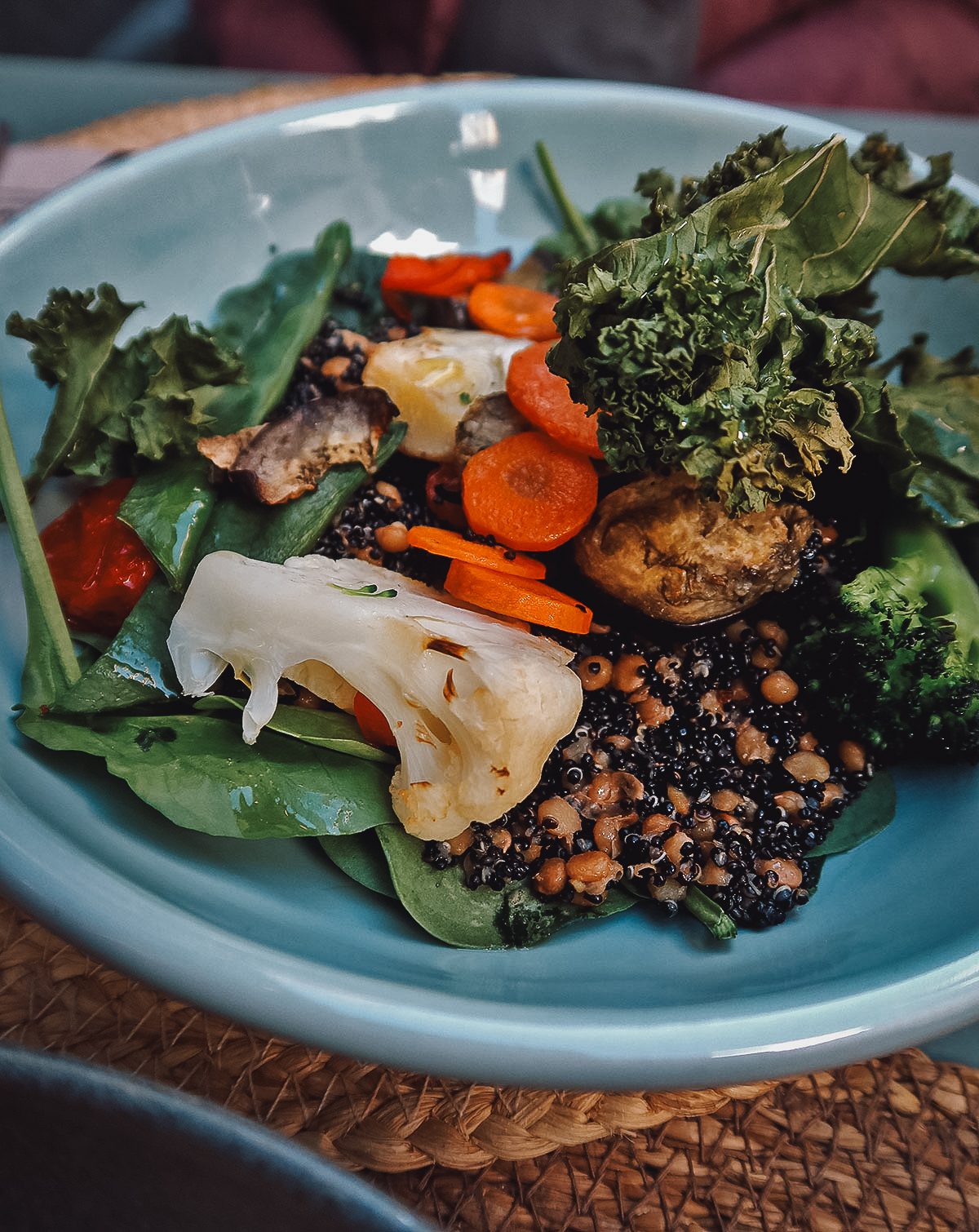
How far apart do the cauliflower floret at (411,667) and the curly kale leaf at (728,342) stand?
1.35ft

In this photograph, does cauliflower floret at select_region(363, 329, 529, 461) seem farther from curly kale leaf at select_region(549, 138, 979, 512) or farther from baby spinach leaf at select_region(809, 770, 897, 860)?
baby spinach leaf at select_region(809, 770, 897, 860)

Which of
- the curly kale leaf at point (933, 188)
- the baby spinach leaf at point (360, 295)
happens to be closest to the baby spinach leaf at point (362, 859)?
the baby spinach leaf at point (360, 295)

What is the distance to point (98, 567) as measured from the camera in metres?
1.77

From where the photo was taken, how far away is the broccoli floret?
1631mm

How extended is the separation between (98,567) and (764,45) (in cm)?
536

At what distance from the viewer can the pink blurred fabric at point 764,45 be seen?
4777 mm

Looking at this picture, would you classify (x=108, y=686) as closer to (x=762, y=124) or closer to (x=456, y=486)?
(x=456, y=486)

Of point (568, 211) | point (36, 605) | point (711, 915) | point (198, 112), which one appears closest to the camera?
point (711, 915)

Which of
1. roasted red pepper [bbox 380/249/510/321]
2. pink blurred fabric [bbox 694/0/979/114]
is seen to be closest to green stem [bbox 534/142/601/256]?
roasted red pepper [bbox 380/249/510/321]

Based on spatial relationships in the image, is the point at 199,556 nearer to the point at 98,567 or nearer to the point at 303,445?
the point at 98,567

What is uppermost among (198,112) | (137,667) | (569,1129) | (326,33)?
(326,33)

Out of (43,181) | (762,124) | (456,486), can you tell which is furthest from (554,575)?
(43,181)

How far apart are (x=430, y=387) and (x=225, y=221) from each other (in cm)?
91

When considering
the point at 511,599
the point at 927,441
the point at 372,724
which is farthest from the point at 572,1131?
the point at 927,441
